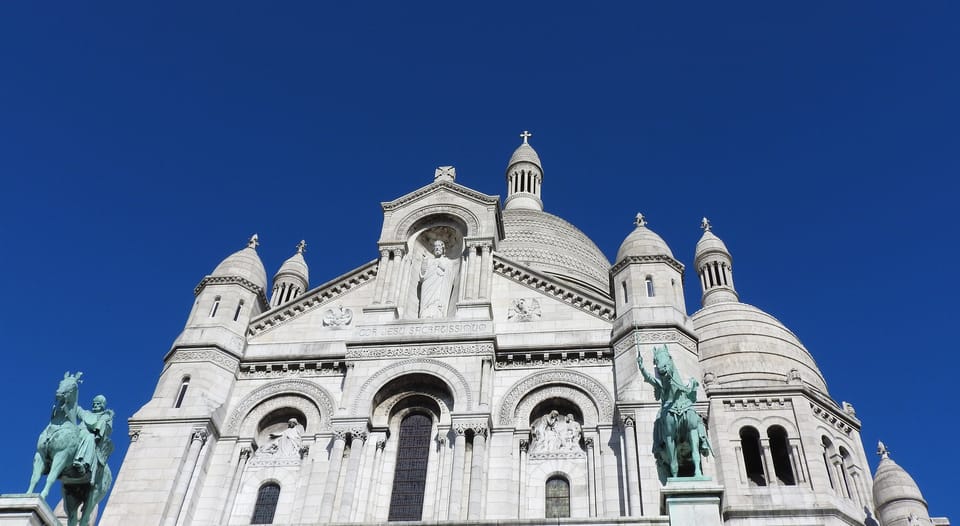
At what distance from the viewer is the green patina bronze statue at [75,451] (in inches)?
760

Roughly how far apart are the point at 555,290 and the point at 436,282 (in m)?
3.90

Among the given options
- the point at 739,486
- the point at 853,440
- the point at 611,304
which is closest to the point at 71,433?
the point at 611,304

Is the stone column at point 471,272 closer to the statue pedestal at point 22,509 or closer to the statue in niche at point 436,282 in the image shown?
the statue in niche at point 436,282

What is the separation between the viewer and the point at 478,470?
23.4 metres

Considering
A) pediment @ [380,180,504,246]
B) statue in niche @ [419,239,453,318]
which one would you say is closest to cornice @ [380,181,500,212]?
pediment @ [380,180,504,246]

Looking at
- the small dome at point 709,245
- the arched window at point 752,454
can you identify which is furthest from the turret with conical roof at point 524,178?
the arched window at point 752,454

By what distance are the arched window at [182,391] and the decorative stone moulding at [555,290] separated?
9.83 meters

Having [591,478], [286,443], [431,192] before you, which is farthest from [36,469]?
[431,192]

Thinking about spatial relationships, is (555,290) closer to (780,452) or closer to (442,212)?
(442,212)

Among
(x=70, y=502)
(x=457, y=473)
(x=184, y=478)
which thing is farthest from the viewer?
(x=184, y=478)

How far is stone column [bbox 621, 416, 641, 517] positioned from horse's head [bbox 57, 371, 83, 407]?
12.9 metres

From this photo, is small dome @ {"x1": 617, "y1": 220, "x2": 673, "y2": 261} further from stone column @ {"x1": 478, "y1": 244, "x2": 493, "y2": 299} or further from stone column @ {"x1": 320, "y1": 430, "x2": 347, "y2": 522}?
stone column @ {"x1": 320, "y1": 430, "x2": 347, "y2": 522}

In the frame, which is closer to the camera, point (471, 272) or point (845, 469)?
point (471, 272)

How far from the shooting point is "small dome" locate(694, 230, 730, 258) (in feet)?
158
